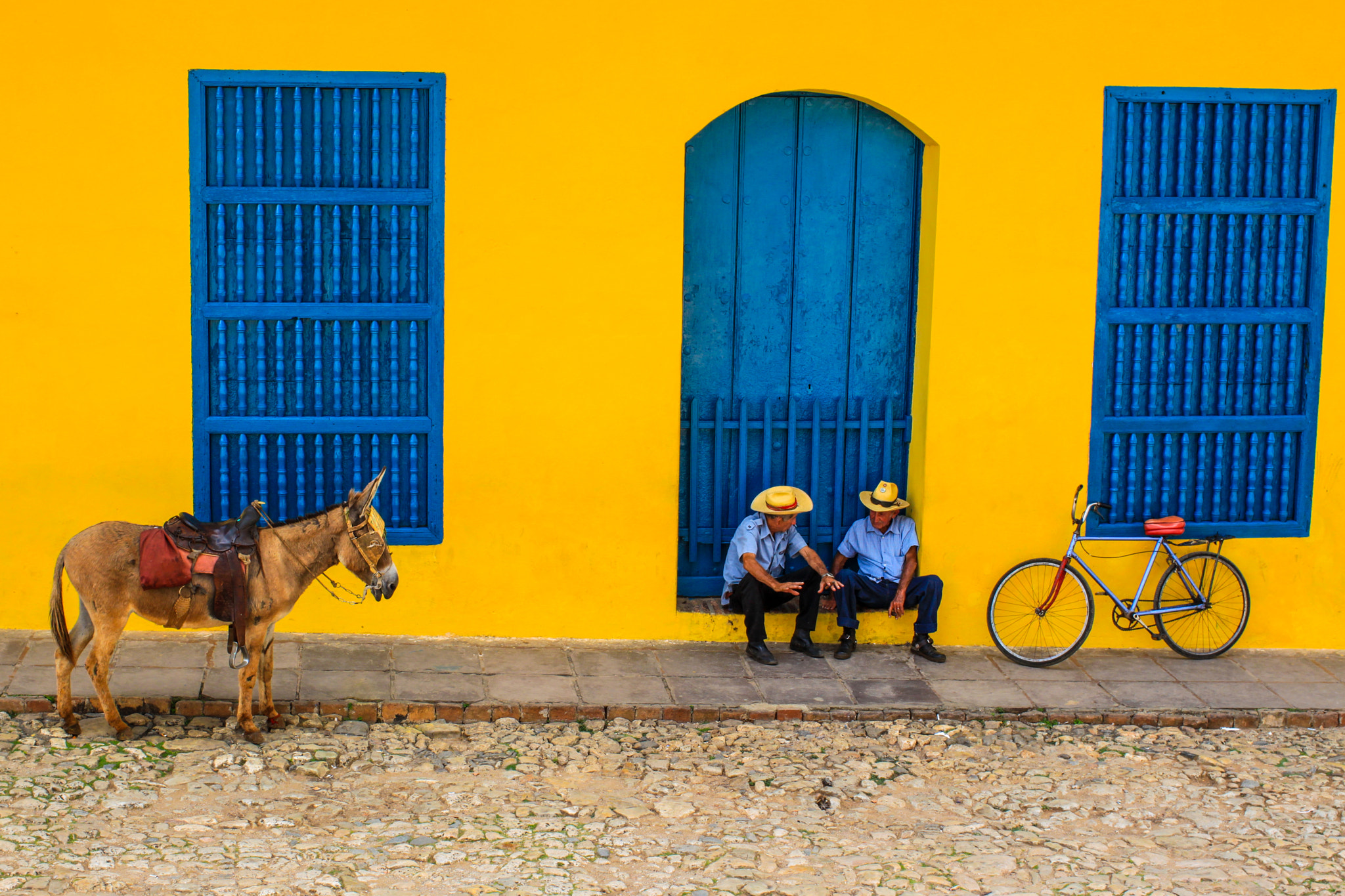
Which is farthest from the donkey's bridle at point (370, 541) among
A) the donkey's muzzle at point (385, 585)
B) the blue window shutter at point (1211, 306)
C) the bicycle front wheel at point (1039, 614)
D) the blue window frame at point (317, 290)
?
the blue window shutter at point (1211, 306)

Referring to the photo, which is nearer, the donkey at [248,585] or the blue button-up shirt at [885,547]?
the donkey at [248,585]

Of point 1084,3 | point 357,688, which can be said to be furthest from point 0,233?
point 1084,3

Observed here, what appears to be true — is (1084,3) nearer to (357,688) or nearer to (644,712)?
(644,712)

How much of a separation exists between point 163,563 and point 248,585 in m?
0.41

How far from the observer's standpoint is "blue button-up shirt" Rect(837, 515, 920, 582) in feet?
27.6

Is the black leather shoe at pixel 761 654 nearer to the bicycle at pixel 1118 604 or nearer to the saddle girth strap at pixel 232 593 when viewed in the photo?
the bicycle at pixel 1118 604

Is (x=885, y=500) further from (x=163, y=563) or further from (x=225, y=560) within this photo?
(x=163, y=563)

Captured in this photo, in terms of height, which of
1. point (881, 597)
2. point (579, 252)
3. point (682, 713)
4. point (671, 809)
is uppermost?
point (579, 252)

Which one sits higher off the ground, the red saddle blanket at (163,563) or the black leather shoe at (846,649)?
the red saddle blanket at (163,563)

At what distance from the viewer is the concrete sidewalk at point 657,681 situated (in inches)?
292

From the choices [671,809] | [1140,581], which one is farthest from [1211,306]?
[671,809]

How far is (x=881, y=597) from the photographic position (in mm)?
8398

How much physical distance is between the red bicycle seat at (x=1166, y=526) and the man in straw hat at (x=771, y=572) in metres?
1.98

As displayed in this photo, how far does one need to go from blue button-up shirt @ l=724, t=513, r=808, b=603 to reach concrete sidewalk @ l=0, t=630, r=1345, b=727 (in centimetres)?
50
